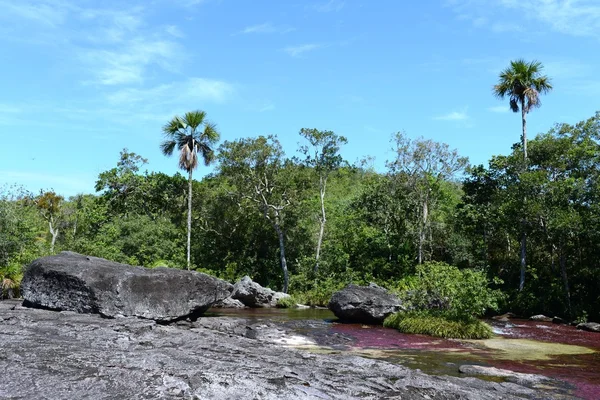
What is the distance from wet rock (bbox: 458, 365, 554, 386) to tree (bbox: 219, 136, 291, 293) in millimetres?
27311

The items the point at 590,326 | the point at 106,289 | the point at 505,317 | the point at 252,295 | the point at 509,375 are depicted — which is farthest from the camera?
the point at 252,295

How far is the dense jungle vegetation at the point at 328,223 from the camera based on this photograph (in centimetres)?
3272

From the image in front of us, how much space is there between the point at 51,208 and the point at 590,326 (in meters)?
46.4

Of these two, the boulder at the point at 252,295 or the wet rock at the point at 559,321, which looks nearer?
the wet rock at the point at 559,321

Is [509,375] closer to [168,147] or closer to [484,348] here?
[484,348]

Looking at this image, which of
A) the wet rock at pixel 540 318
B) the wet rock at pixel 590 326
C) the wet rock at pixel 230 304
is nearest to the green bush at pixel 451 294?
the wet rock at pixel 590 326

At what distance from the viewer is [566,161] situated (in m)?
33.5

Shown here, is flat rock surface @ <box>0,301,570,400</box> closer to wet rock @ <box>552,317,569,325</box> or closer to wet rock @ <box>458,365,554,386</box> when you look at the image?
wet rock @ <box>458,365,554,386</box>

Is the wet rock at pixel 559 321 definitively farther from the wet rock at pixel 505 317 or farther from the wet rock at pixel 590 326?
the wet rock at pixel 505 317

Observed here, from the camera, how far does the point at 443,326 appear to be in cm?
2153

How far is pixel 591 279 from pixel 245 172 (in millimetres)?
24940

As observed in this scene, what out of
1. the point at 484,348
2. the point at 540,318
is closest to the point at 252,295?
the point at 540,318

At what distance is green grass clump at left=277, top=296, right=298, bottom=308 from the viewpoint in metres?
34.9

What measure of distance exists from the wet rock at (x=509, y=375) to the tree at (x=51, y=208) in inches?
1776
